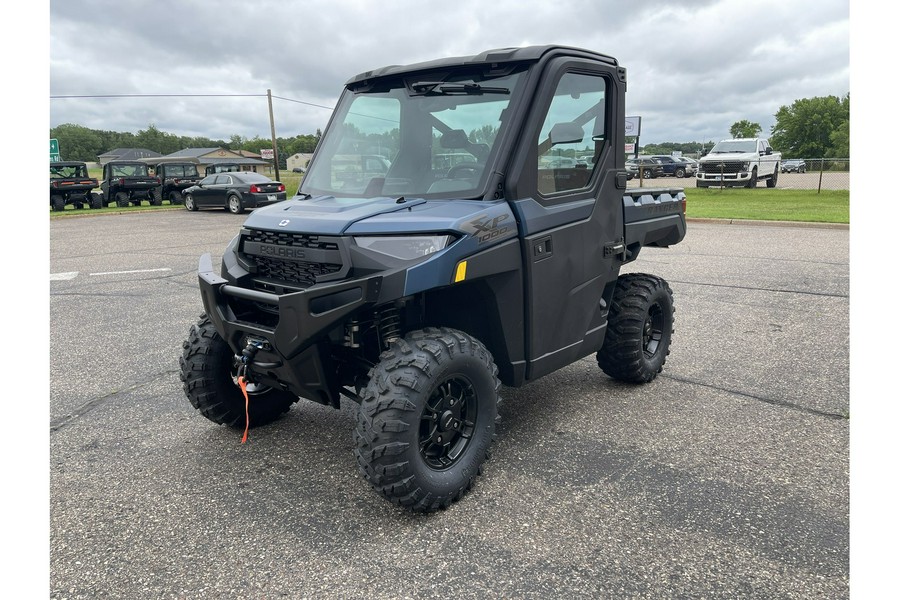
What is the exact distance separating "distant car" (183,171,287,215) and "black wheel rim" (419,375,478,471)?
2056 cm

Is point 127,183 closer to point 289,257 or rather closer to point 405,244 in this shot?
point 289,257

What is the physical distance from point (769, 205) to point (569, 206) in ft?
57.8

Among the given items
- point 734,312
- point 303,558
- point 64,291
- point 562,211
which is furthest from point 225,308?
point 64,291

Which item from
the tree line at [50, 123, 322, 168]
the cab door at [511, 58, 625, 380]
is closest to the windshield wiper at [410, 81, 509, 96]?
the cab door at [511, 58, 625, 380]

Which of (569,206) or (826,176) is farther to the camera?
(826,176)

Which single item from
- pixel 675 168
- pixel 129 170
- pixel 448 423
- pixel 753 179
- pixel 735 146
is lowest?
pixel 448 423

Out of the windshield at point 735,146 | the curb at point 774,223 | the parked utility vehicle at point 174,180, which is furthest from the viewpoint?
the parked utility vehicle at point 174,180

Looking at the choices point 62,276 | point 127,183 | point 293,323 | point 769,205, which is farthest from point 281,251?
point 127,183

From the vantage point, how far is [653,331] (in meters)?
4.95

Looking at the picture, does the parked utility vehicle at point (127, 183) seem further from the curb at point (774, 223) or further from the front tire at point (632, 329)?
the front tire at point (632, 329)

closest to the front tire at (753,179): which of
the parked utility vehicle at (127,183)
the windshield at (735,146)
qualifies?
the windshield at (735,146)

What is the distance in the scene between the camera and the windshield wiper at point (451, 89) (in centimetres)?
337

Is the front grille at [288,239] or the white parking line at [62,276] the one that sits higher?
the front grille at [288,239]

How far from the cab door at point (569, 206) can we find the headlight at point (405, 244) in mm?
542
